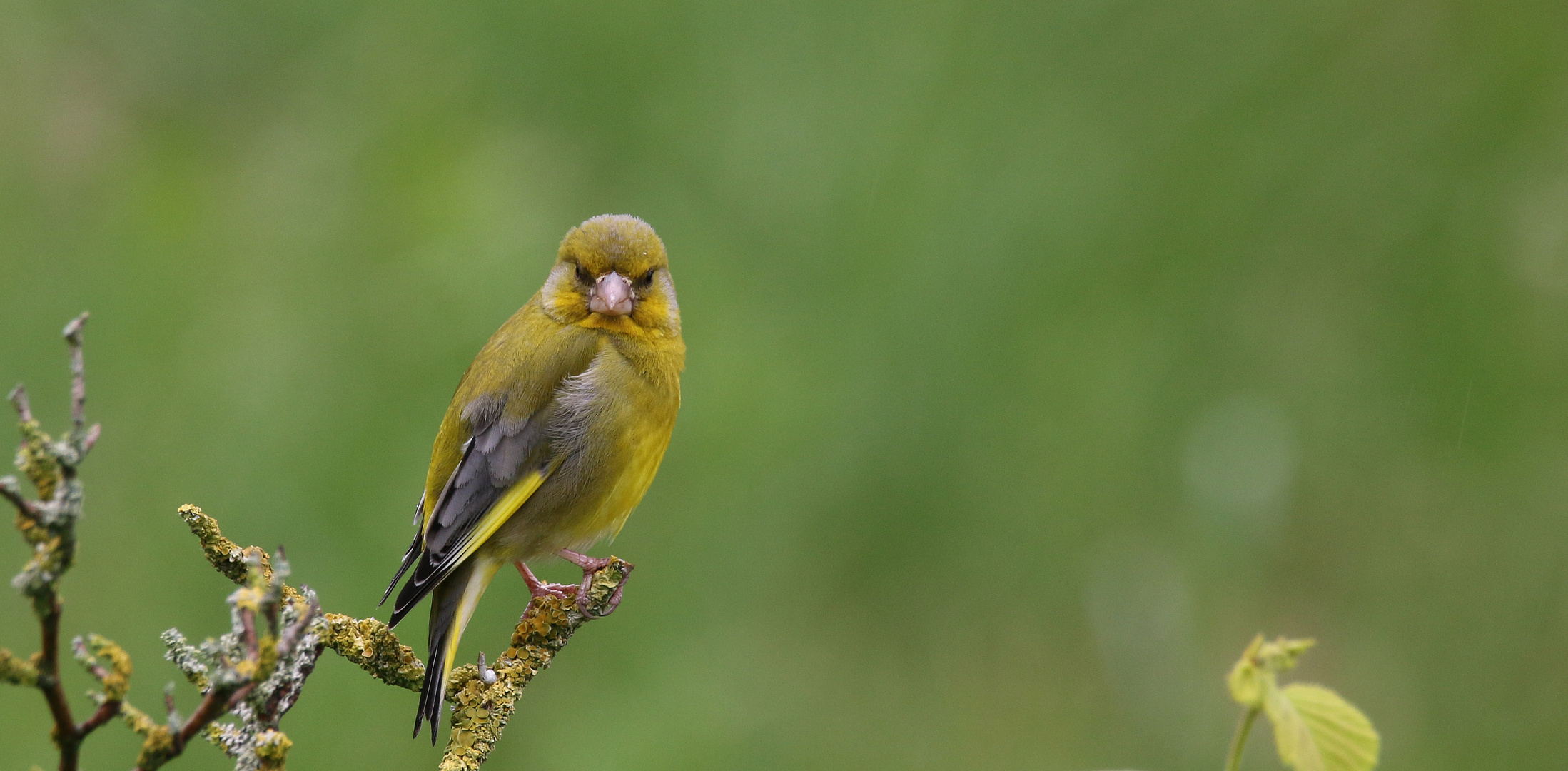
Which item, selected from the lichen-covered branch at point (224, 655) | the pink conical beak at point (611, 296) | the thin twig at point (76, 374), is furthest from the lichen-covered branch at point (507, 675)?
the pink conical beak at point (611, 296)

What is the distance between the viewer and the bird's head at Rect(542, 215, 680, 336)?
2.60 m

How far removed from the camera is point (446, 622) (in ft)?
6.68

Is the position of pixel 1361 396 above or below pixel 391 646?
above

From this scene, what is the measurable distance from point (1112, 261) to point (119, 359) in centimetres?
289

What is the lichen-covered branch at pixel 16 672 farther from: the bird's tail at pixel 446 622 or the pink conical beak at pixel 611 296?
the pink conical beak at pixel 611 296

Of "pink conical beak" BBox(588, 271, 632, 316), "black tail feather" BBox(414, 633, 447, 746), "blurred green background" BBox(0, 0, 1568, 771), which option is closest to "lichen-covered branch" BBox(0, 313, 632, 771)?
"black tail feather" BBox(414, 633, 447, 746)

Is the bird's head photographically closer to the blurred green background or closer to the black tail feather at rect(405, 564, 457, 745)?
the black tail feather at rect(405, 564, 457, 745)

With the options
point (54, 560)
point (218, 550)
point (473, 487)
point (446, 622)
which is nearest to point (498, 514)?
point (473, 487)

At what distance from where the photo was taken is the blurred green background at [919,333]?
3.67 m

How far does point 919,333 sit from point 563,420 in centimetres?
173

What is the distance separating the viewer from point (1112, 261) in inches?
163

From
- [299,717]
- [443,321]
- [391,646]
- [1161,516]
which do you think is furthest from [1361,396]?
[391,646]

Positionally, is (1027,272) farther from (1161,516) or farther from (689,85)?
(689,85)

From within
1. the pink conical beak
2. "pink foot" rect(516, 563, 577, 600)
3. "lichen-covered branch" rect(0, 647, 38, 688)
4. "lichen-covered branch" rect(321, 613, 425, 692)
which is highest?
the pink conical beak
